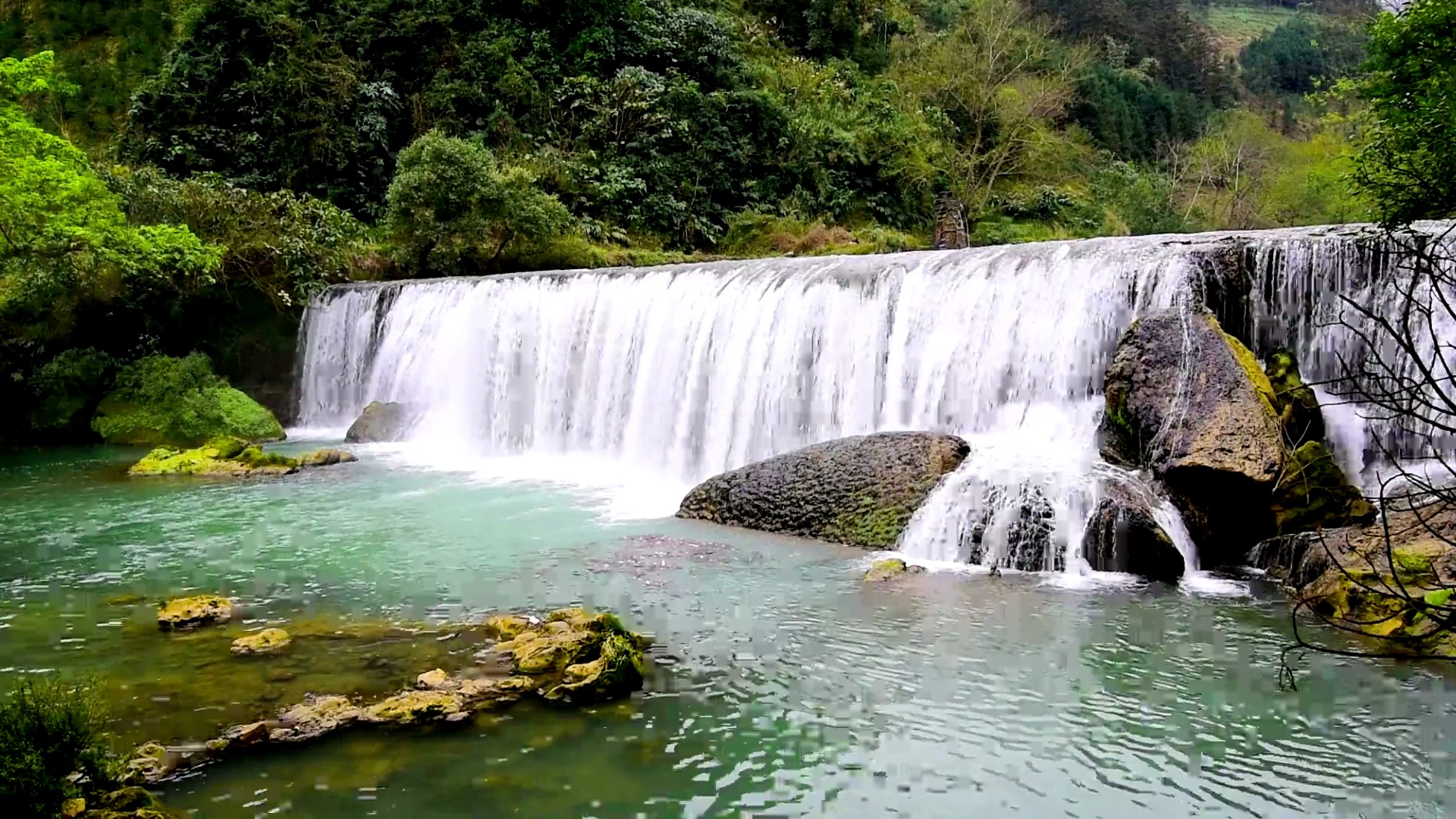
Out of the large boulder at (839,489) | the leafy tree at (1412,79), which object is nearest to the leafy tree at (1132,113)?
the leafy tree at (1412,79)

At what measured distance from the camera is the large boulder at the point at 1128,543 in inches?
304

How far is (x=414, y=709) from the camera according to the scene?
497 centimetres

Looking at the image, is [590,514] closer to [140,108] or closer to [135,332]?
[135,332]

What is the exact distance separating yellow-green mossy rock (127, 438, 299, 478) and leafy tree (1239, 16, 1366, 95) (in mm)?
59282

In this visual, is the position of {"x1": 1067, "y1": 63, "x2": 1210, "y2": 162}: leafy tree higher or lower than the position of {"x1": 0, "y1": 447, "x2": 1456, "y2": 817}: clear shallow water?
higher

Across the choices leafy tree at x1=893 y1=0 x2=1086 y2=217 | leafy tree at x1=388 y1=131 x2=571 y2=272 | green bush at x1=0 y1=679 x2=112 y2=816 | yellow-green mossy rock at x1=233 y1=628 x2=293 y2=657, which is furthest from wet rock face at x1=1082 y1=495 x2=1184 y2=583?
leafy tree at x1=893 y1=0 x2=1086 y2=217

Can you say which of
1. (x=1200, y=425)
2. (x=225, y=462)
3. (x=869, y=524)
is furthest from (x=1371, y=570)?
(x=225, y=462)

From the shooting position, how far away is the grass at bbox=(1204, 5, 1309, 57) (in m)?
64.8

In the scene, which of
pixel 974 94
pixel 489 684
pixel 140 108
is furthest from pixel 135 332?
pixel 974 94

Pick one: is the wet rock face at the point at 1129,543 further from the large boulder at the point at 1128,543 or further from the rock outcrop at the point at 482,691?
the rock outcrop at the point at 482,691

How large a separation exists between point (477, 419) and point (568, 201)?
31.4 feet

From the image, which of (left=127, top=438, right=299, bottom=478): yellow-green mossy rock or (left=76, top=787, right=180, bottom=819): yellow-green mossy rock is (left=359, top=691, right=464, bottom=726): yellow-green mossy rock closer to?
(left=76, top=787, right=180, bottom=819): yellow-green mossy rock

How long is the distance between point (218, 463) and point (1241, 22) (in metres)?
77.2

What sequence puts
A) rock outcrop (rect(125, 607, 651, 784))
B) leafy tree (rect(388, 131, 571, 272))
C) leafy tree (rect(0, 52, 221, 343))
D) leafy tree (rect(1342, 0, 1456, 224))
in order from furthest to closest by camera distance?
leafy tree (rect(388, 131, 571, 272))
leafy tree (rect(0, 52, 221, 343))
leafy tree (rect(1342, 0, 1456, 224))
rock outcrop (rect(125, 607, 651, 784))
